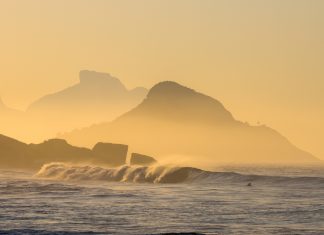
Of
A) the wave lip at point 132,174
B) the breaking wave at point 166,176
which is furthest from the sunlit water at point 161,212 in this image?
the wave lip at point 132,174

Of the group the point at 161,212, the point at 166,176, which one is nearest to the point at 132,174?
the point at 166,176

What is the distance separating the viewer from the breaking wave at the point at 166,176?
109 m

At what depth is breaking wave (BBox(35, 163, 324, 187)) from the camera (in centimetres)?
10881

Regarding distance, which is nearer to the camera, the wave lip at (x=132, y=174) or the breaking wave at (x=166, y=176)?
the breaking wave at (x=166, y=176)

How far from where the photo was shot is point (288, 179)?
10638 cm

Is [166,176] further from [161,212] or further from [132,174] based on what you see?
[161,212]

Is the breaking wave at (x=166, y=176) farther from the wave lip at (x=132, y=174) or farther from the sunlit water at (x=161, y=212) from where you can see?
the sunlit water at (x=161, y=212)

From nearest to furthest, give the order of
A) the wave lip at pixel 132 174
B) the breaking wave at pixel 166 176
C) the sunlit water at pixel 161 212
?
the sunlit water at pixel 161 212
the breaking wave at pixel 166 176
the wave lip at pixel 132 174

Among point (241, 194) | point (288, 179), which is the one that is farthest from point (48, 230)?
point (288, 179)

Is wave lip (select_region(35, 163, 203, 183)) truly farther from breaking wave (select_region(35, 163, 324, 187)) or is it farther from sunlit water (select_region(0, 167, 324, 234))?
sunlit water (select_region(0, 167, 324, 234))

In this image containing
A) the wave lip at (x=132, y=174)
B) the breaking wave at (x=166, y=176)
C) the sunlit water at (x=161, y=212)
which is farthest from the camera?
the wave lip at (x=132, y=174)

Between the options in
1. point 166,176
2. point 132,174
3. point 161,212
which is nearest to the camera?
point 161,212

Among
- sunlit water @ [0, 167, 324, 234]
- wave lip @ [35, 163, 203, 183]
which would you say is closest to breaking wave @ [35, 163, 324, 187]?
wave lip @ [35, 163, 203, 183]

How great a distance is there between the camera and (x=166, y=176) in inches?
4786
